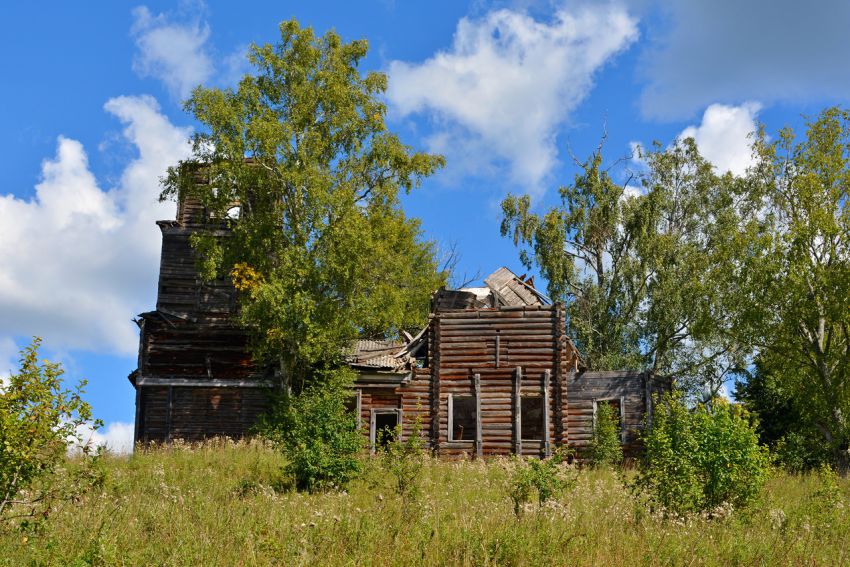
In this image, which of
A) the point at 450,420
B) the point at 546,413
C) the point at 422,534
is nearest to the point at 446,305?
the point at 450,420

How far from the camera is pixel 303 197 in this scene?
2869 cm

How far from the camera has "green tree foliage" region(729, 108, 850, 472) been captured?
87.9 feet

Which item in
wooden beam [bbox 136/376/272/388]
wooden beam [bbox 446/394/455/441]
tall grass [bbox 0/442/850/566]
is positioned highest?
wooden beam [bbox 136/376/272/388]

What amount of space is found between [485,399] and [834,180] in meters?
14.1

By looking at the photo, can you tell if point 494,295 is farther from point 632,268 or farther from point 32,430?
point 32,430

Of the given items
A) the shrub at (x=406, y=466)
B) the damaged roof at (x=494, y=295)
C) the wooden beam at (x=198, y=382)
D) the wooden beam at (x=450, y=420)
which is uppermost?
the damaged roof at (x=494, y=295)

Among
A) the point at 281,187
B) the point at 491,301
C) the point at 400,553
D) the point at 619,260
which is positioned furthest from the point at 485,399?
the point at 400,553

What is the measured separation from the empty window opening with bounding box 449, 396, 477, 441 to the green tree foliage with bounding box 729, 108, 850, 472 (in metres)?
9.59

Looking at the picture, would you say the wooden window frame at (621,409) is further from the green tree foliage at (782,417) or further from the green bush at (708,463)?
the green bush at (708,463)

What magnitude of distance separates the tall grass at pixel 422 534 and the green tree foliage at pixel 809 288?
15473 mm

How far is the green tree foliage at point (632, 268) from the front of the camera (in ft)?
121

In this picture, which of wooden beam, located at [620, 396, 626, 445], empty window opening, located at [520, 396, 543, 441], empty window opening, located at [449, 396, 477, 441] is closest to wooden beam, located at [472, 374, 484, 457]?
empty window opening, located at [449, 396, 477, 441]

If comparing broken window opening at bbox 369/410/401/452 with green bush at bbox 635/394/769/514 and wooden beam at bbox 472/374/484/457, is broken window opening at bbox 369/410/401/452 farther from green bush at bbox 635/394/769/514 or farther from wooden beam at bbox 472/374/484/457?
green bush at bbox 635/394/769/514

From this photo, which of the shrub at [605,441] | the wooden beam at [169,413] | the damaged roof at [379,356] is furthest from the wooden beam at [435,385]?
the wooden beam at [169,413]
